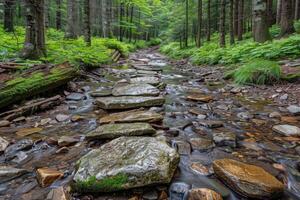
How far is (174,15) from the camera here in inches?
990

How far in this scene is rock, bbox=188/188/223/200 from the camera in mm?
2104

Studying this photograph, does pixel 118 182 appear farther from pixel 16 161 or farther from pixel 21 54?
pixel 21 54

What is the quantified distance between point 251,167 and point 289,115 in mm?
2326

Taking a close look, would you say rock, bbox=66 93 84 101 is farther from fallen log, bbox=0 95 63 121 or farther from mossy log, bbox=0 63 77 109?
mossy log, bbox=0 63 77 109

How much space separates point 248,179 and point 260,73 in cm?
481

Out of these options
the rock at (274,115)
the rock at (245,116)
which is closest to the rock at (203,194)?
the rock at (245,116)

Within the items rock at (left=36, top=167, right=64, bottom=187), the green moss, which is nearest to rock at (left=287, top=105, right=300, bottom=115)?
the green moss

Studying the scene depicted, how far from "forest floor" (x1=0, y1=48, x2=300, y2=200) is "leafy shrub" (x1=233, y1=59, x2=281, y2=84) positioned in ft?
0.84

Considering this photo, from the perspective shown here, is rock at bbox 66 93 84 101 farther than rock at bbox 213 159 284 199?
Yes

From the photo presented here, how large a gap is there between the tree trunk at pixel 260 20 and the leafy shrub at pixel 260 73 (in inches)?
132

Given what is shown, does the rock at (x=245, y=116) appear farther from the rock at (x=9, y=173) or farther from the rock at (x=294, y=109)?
the rock at (x=9, y=173)

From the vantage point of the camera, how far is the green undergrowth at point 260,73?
6.18 metres

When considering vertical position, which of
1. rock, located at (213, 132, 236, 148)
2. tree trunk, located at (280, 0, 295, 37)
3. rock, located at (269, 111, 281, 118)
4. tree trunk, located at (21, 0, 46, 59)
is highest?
tree trunk, located at (280, 0, 295, 37)

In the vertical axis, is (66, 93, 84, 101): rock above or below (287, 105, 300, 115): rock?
above
